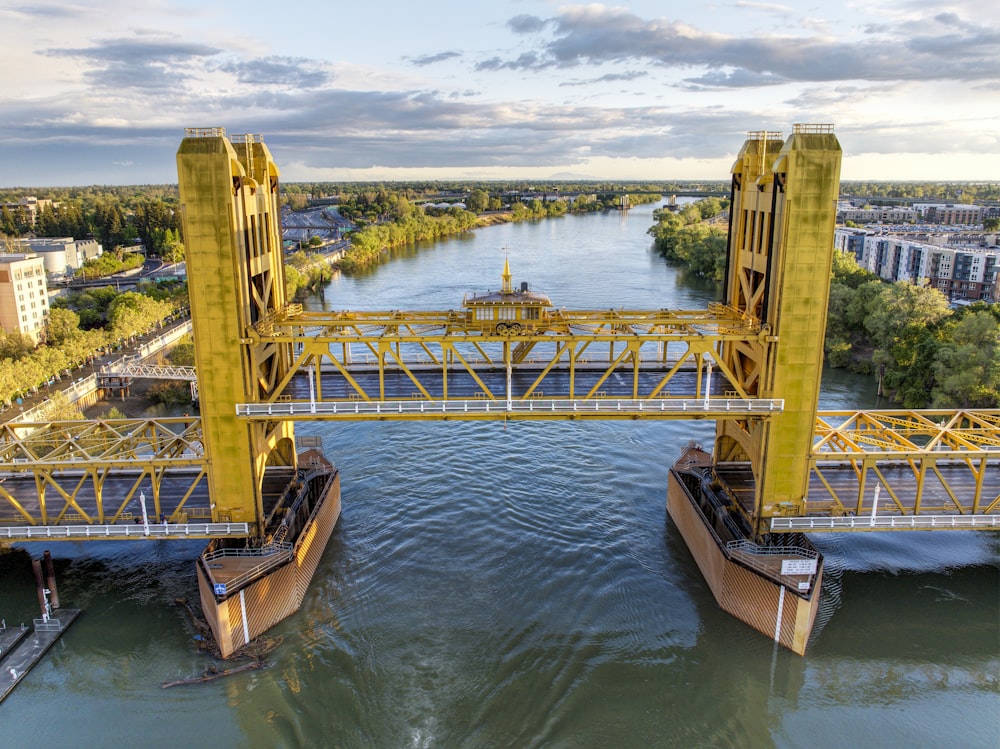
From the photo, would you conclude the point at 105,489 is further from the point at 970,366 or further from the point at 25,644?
the point at 970,366

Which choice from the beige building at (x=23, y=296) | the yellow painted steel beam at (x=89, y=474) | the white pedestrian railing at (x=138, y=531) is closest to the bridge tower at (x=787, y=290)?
the white pedestrian railing at (x=138, y=531)

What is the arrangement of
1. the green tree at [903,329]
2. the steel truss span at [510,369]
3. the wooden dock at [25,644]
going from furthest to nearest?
the green tree at [903,329] < the steel truss span at [510,369] < the wooden dock at [25,644]

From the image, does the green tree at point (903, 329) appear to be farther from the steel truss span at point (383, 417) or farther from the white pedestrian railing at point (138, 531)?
the white pedestrian railing at point (138, 531)

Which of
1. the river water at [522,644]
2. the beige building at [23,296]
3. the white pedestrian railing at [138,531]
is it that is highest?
the beige building at [23,296]

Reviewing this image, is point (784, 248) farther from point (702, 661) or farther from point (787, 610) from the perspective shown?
point (702, 661)

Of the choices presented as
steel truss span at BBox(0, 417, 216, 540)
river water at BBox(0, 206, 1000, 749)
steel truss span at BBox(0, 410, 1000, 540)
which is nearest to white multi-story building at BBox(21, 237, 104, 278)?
steel truss span at BBox(0, 417, 216, 540)

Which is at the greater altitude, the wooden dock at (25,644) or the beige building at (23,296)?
the beige building at (23,296)
